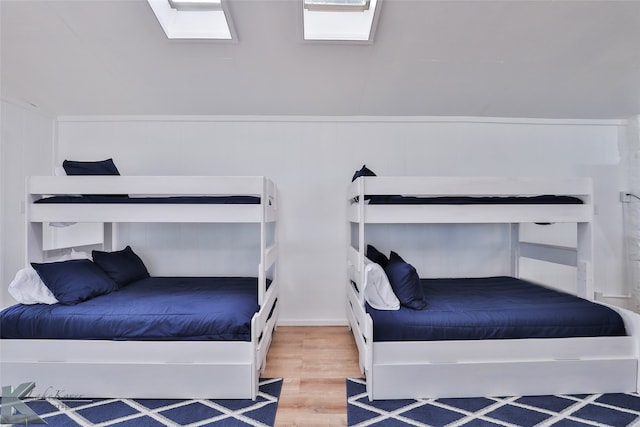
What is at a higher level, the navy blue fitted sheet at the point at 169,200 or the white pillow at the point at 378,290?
the navy blue fitted sheet at the point at 169,200

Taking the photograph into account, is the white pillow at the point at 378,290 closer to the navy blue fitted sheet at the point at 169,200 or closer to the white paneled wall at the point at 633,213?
the navy blue fitted sheet at the point at 169,200

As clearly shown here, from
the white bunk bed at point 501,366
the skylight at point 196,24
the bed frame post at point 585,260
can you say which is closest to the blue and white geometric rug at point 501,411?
the white bunk bed at point 501,366

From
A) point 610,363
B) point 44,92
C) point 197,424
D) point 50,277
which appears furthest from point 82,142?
point 610,363

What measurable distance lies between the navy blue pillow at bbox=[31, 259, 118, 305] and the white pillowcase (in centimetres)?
6

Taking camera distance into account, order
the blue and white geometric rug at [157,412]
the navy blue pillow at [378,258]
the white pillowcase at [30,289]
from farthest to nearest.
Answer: the navy blue pillow at [378,258] → the white pillowcase at [30,289] → the blue and white geometric rug at [157,412]

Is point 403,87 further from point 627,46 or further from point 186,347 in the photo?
point 186,347

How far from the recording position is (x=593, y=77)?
2336 mm

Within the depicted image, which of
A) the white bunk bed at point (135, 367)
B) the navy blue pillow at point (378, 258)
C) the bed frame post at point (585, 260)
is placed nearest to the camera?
the white bunk bed at point (135, 367)

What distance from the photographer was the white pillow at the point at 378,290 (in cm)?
189

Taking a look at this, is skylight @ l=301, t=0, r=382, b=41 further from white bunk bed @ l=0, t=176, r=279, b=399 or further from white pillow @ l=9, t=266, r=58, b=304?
white pillow @ l=9, t=266, r=58, b=304

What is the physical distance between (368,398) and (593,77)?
2990 mm

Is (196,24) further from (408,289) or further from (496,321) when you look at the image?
(496,321)

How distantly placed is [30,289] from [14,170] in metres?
1.28

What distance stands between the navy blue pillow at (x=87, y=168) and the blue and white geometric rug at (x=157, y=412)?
144 cm
